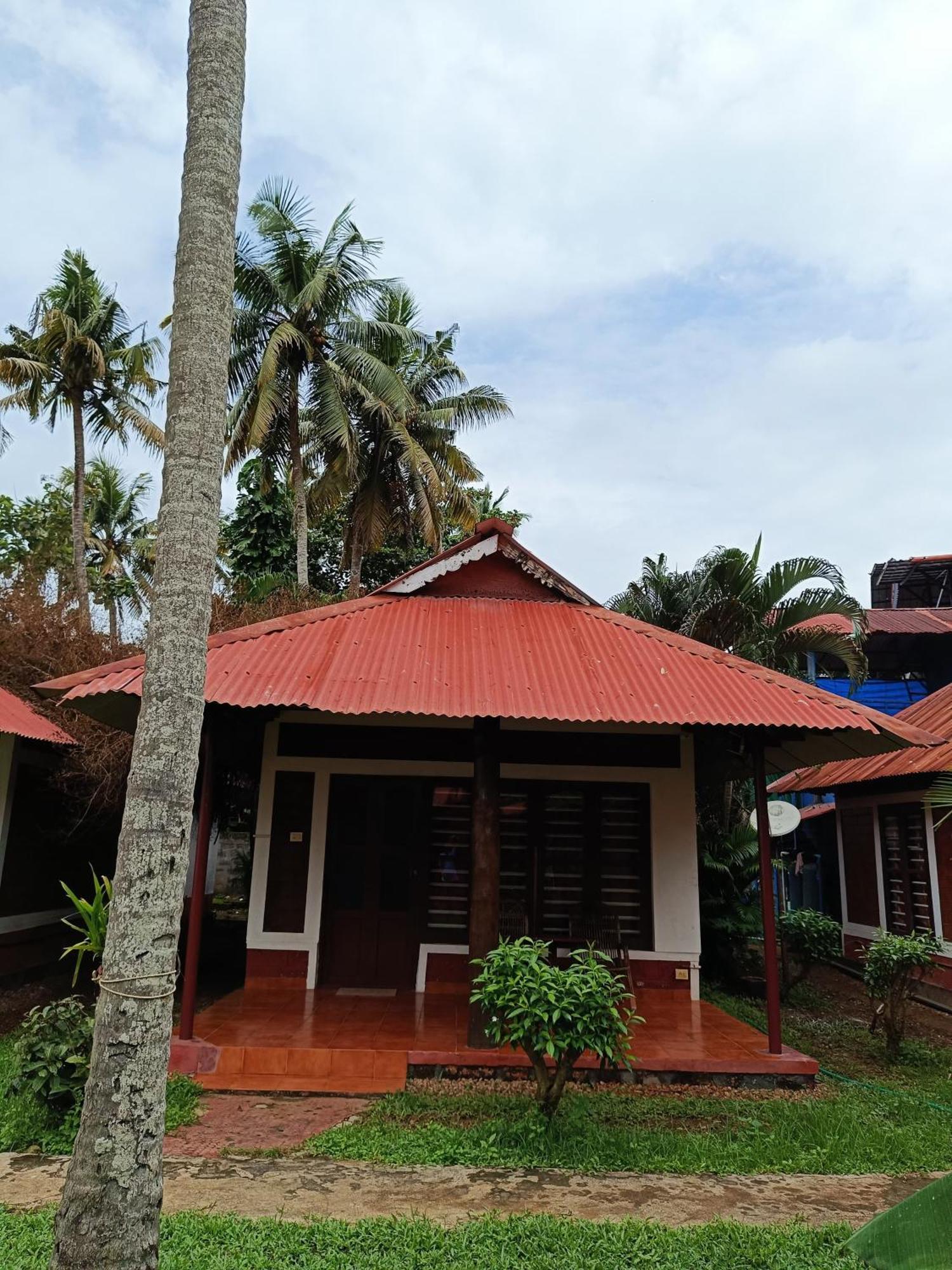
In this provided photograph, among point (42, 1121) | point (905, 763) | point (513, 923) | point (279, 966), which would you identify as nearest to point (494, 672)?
point (513, 923)

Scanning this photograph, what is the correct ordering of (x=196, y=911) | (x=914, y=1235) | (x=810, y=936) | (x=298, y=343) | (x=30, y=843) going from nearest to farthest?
(x=914, y=1235) < (x=196, y=911) < (x=810, y=936) < (x=30, y=843) < (x=298, y=343)

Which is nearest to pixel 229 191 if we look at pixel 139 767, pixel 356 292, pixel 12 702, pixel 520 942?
pixel 139 767

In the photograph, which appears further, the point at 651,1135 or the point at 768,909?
the point at 768,909

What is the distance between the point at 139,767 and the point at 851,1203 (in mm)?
4315

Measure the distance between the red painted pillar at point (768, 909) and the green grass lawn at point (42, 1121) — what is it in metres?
4.36

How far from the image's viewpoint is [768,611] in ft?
40.0

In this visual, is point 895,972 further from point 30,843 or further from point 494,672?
point 30,843

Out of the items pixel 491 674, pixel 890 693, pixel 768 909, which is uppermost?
pixel 890 693

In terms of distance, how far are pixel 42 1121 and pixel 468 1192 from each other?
2786 mm

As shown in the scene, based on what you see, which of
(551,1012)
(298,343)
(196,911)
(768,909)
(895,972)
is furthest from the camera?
(298,343)

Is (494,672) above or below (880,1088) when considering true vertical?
above

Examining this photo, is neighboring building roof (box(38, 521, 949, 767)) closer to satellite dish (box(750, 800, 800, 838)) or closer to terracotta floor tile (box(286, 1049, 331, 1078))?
satellite dish (box(750, 800, 800, 838))

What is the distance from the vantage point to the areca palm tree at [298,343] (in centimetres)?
1692

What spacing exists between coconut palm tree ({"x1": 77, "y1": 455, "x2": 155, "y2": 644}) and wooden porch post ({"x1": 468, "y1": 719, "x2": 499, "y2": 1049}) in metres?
20.2
